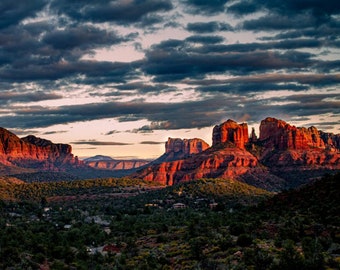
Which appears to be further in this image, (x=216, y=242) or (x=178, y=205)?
(x=178, y=205)

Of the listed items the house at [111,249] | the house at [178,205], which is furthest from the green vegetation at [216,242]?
the house at [178,205]

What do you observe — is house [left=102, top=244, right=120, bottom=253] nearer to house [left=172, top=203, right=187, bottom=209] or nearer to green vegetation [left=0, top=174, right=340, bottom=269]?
green vegetation [left=0, top=174, right=340, bottom=269]

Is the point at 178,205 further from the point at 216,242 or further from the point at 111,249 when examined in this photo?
the point at 216,242

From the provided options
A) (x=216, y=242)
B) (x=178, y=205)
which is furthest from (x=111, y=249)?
(x=178, y=205)

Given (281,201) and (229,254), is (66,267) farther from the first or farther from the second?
(281,201)

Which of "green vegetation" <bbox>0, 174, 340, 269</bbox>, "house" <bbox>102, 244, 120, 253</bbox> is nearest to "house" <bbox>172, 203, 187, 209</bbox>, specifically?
"green vegetation" <bbox>0, 174, 340, 269</bbox>

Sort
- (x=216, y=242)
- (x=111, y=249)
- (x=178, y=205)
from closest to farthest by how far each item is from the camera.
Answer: (x=216, y=242)
(x=111, y=249)
(x=178, y=205)

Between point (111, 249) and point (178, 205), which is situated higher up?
point (111, 249)

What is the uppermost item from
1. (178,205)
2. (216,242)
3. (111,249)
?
(216,242)

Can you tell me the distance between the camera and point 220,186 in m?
197

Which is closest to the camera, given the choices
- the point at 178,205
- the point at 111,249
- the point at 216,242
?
the point at 216,242

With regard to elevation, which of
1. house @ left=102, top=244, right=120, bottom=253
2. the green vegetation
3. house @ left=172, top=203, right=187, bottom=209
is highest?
the green vegetation

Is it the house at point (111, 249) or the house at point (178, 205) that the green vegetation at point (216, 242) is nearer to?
the house at point (111, 249)

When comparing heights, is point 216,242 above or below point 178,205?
above
